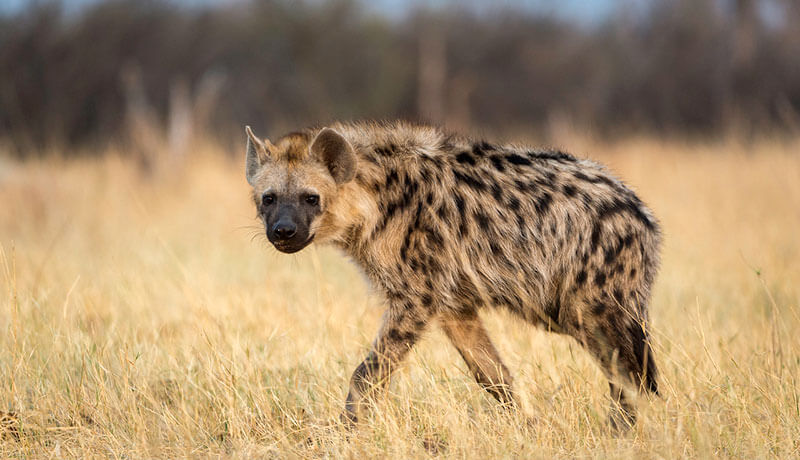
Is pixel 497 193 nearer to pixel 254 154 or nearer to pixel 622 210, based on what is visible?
pixel 622 210

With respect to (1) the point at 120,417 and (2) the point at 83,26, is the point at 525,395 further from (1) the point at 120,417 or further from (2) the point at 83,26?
(2) the point at 83,26

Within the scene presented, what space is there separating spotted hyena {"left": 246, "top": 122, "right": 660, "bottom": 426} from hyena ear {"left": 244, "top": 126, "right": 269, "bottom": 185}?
1 centimetres

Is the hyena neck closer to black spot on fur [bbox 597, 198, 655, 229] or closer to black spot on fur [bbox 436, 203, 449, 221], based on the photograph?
black spot on fur [bbox 436, 203, 449, 221]

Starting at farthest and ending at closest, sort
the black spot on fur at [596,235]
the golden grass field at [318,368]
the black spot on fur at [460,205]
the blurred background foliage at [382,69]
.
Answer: the blurred background foliage at [382,69] < the black spot on fur at [460,205] < the black spot on fur at [596,235] < the golden grass field at [318,368]

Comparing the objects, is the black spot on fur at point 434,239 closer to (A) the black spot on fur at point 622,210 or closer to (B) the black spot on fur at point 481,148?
(B) the black spot on fur at point 481,148

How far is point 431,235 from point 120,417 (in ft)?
4.33

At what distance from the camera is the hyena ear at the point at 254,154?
3.17 meters

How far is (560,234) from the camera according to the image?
3.03 metres

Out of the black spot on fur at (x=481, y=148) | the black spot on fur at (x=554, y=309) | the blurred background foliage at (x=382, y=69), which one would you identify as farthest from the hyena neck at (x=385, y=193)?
the blurred background foliage at (x=382, y=69)

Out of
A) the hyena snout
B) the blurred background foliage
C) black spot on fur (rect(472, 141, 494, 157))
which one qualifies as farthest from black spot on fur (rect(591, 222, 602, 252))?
the blurred background foliage

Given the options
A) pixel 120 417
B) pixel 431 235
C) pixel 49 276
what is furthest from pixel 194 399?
pixel 49 276

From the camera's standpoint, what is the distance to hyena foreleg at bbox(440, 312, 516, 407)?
3.12 meters

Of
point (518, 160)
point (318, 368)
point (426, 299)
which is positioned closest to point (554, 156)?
point (518, 160)

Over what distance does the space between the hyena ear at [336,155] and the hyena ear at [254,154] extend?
215 mm
